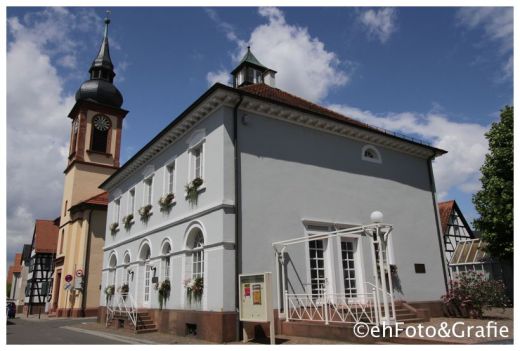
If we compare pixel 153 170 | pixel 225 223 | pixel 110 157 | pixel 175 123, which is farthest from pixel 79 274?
pixel 225 223

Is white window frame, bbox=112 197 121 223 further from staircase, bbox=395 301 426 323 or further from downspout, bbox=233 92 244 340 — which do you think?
staircase, bbox=395 301 426 323

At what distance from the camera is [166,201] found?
50.8 ft

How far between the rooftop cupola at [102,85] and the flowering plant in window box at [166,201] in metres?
21.0

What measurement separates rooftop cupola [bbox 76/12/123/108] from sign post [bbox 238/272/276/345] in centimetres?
2703

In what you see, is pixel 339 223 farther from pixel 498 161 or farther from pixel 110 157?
pixel 110 157

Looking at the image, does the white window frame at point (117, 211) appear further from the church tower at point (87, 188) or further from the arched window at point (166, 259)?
the church tower at point (87, 188)

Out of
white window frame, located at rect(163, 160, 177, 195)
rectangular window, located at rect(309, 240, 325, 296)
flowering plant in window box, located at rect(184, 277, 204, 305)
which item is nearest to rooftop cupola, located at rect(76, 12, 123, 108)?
white window frame, located at rect(163, 160, 177, 195)

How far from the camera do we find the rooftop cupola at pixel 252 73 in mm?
20312

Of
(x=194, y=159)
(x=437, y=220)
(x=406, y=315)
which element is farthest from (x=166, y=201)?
(x=437, y=220)

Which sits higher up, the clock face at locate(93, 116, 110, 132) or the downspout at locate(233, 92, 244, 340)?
the clock face at locate(93, 116, 110, 132)

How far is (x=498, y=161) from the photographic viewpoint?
18.9 metres

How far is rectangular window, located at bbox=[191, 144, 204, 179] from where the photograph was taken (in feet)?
46.2

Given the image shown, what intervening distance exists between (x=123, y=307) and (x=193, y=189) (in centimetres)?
754

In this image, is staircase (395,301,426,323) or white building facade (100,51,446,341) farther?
staircase (395,301,426,323)
